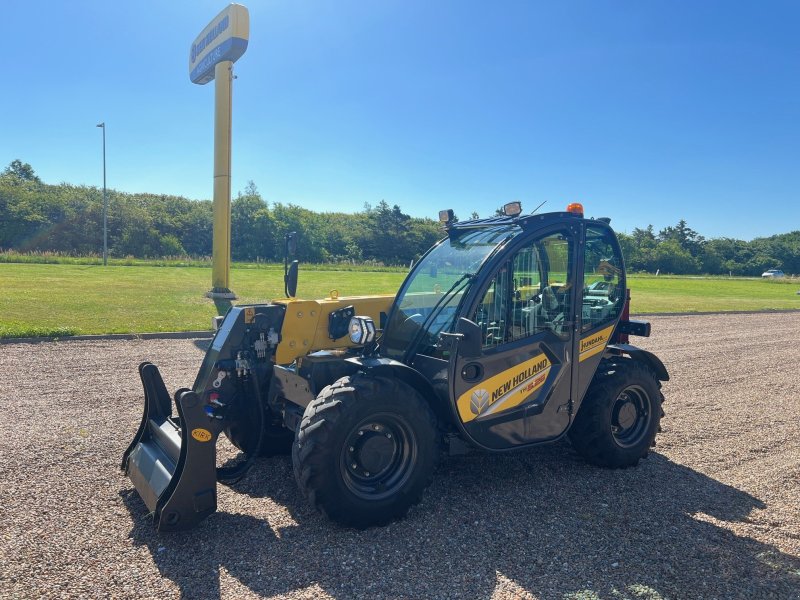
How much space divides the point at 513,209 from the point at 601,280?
3.57 ft

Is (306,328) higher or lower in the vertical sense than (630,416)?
higher

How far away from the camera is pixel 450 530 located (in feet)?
13.9

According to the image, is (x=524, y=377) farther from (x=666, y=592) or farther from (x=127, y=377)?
(x=127, y=377)

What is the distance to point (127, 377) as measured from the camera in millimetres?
8898

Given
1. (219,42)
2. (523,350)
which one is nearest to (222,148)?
(219,42)

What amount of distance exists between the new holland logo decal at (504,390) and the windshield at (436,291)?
47 centimetres

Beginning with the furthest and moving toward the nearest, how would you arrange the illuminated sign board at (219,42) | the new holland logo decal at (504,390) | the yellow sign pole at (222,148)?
1. the yellow sign pole at (222,148)
2. the illuminated sign board at (219,42)
3. the new holland logo decal at (504,390)

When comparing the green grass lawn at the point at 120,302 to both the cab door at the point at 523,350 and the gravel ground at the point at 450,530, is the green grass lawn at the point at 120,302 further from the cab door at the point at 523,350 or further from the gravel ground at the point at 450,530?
the cab door at the point at 523,350

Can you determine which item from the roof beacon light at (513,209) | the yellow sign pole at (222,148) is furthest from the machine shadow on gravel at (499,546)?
the yellow sign pole at (222,148)

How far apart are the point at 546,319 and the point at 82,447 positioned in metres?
4.52

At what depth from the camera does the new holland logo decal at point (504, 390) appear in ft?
14.6

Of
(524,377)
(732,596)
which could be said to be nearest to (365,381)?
(524,377)

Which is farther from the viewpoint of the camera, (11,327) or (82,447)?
(11,327)

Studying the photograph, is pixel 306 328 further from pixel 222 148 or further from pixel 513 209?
pixel 222 148
